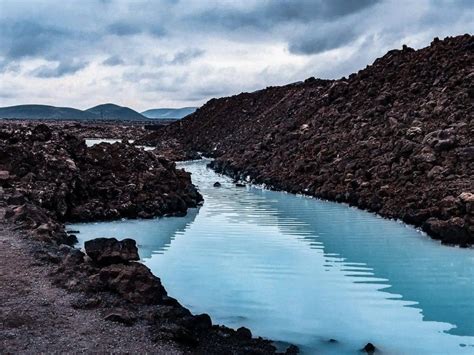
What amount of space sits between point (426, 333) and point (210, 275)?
17.5 feet

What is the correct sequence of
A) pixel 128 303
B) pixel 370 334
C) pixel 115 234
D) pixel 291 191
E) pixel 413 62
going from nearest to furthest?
pixel 370 334 → pixel 128 303 → pixel 115 234 → pixel 291 191 → pixel 413 62

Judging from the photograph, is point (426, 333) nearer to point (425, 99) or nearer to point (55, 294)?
point (55, 294)

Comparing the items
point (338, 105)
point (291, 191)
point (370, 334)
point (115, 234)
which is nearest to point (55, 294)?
point (370, 334)

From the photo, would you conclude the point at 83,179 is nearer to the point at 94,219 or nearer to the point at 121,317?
the point at 94,219

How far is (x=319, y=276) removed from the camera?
13.0 meters

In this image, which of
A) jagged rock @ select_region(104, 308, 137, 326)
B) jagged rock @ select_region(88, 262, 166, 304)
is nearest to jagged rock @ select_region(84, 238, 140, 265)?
jagged rock @ select_region(88, 262, 166, 304)

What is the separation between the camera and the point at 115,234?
18641 mm

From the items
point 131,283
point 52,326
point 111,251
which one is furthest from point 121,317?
point 111,251

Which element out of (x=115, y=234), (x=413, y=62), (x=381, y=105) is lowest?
(x=115, y=234)

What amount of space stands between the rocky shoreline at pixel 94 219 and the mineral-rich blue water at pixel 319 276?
1.01 meters

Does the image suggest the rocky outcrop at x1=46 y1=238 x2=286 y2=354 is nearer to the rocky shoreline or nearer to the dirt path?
the rocky shoreline

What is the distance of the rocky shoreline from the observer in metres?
8.77

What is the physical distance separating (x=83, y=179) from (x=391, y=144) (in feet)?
46.1

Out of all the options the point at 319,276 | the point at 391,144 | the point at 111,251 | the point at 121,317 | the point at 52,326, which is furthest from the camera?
the point at 391,144
